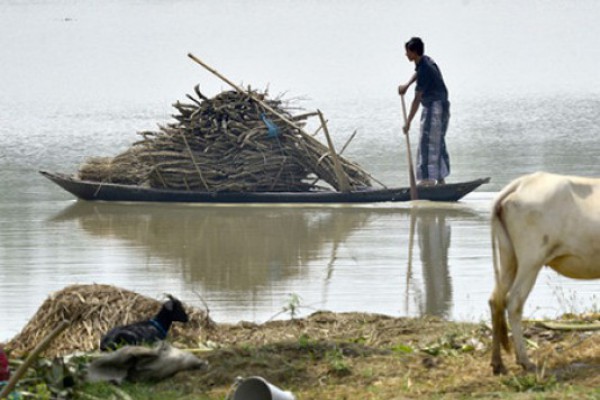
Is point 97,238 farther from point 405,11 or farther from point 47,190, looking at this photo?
point 405,11

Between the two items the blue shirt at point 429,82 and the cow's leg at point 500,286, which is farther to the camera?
the blue shirt at point 429,82

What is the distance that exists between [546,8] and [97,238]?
5217cm

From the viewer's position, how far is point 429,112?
18234 mm

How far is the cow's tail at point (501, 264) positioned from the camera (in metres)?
8.59

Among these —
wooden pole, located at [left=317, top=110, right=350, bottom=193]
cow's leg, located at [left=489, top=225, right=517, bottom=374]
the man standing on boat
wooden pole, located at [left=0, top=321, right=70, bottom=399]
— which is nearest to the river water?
wooden pole, located at [left=317, top=110, right=350, bottom=193]

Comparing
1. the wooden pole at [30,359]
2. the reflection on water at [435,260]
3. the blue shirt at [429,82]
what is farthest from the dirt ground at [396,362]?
the blue shirt at [429,82]

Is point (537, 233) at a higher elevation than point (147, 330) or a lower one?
higher

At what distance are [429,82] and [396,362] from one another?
31.3ft

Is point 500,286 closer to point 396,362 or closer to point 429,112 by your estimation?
point 396,362

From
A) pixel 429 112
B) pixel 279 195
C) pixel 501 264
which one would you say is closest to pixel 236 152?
pixel 279 195

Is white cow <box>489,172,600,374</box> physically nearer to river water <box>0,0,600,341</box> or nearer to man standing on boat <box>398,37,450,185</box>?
river water <box>0,0,600,341</box>

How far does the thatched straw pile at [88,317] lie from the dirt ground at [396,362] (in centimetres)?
23

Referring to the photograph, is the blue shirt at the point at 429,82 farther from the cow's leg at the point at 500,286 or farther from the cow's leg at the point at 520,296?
the cow's leg at the point at 520,296

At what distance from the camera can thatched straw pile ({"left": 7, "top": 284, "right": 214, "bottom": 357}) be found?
9945 millimetres
